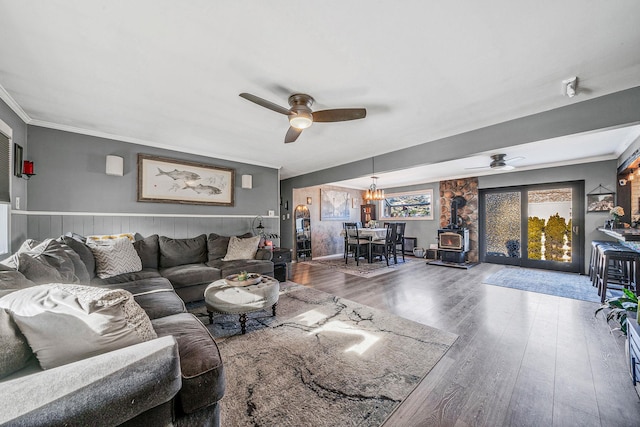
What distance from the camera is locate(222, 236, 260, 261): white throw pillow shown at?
401 centimetres

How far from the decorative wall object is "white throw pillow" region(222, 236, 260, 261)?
12.0ft

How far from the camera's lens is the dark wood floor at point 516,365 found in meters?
1.51

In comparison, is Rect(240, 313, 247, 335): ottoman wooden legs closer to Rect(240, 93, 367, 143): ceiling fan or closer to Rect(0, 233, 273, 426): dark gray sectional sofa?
Rect(0, 233, 273, 426): dark gray sectional sofa

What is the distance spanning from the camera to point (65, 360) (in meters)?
0.95

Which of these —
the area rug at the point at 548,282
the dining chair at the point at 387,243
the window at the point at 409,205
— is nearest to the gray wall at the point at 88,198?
the dining chair at the point at 387,243

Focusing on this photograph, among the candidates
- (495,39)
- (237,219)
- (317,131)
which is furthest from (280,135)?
(495,39)

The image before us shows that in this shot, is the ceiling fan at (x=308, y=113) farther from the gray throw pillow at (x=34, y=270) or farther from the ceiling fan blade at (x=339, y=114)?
the gray throw pillow at (x=34, y=270)

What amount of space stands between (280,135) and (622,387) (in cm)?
397

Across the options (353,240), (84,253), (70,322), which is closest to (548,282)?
(353,240)

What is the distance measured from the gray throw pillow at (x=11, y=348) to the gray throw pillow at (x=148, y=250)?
276 centimetres

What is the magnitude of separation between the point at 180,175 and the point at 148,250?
53.8 inches

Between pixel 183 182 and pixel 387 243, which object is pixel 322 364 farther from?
pixel 387 243

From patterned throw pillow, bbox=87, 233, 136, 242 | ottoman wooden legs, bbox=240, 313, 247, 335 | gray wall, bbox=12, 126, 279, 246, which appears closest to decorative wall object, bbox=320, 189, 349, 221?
gray wall, bbox=12, 126, 279, 246

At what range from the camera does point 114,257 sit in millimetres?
2984
